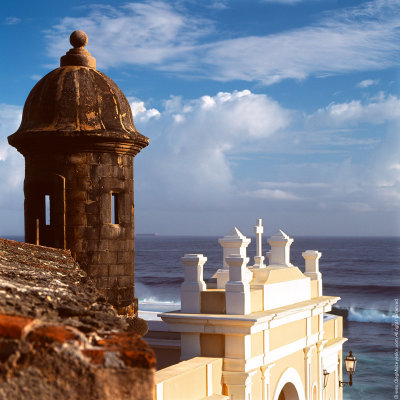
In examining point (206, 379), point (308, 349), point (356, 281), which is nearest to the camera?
point (206, 379)

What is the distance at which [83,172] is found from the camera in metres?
11.6

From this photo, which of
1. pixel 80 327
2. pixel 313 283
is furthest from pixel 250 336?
pixel 80 327

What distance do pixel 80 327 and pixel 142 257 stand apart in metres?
127

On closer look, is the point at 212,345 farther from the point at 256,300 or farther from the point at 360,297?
the point at 360,297

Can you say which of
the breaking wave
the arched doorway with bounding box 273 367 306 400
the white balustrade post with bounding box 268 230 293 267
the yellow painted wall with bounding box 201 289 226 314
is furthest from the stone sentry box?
the breaking wave

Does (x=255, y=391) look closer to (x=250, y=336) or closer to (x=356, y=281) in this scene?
(x=250, y=336)

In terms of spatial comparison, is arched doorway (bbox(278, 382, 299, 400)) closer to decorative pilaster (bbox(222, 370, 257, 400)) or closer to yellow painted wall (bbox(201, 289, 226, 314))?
decorative pilaster (bbox(222, 370, 257, 400))

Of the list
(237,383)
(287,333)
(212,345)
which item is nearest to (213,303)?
(212,345)

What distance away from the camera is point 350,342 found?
4972 centimetres

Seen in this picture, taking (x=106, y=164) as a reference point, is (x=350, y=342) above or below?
below

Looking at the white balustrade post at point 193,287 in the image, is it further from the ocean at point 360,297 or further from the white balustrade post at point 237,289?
the ocean at point 360,297

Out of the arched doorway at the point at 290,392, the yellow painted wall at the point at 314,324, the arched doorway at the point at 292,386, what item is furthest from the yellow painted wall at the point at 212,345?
the yellow painted wall at the point at 314,324

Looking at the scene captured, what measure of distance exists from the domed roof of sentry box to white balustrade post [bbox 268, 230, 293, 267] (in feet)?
14.6

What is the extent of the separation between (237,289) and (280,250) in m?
3.34
